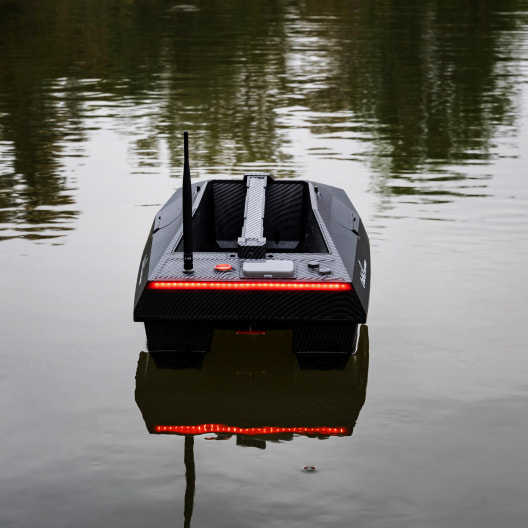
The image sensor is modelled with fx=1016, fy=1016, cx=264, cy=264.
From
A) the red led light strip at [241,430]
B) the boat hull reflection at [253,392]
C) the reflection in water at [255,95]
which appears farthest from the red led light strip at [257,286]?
the reflection in water at [255,95]

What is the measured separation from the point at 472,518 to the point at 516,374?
206cm

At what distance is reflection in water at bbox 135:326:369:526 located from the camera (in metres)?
6.23

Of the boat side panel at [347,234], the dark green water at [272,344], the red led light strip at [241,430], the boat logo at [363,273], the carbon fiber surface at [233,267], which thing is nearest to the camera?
the dark green water at [272,344]

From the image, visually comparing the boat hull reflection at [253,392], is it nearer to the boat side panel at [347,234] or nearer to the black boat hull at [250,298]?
the black boat hull at [250,298]

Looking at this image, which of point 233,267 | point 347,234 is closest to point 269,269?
point 233,267

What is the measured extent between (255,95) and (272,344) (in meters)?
13.4

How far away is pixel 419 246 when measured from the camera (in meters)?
10.1

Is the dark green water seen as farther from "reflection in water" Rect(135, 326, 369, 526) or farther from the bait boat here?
the bait boat

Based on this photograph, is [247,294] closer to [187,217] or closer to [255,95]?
[187,217]

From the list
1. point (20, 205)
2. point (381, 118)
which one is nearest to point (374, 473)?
point (20, 205)

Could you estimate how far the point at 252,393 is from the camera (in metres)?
6.73

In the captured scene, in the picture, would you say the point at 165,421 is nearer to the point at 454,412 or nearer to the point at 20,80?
the point at 454,412

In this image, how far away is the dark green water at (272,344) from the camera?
5.36 m

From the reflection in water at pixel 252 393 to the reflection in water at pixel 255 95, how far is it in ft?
14.2
